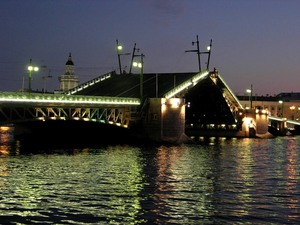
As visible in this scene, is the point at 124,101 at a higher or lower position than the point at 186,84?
lower

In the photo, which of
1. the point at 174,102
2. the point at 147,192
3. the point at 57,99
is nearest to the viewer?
the point at 147,192

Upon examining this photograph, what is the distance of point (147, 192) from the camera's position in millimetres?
30016

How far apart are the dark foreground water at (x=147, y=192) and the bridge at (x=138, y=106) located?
16.4 meters

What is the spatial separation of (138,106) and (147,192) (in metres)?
52.0

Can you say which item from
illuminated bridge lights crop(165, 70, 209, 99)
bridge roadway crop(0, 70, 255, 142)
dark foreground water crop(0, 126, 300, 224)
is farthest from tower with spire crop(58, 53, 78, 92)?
dark foreground water crop(0, 126, 300, 224)

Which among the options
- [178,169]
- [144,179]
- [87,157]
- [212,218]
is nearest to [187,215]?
[212,218]

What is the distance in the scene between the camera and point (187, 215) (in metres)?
23.9

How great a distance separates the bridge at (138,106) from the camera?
2566 inches

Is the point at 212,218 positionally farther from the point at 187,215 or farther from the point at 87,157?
the point at 87,157

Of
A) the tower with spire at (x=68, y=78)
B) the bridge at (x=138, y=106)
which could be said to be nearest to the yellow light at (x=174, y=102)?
the bridge at (x=138, y=106)

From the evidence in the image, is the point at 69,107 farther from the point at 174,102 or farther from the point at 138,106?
the point at 174,102

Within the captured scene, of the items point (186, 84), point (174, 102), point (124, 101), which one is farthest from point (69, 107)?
point (186, 84)

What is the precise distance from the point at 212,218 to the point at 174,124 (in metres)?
57.6

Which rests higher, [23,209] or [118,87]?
[118,87]
